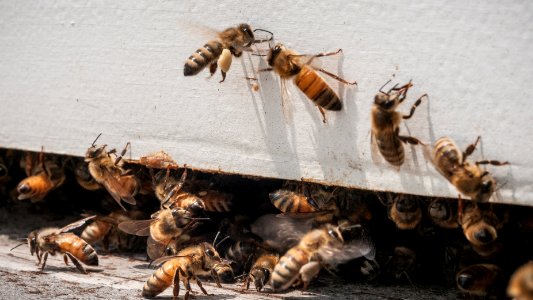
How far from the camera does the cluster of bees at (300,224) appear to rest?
2975 mm

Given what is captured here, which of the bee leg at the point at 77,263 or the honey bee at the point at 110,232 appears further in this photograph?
the honey bee at the point at 110,232

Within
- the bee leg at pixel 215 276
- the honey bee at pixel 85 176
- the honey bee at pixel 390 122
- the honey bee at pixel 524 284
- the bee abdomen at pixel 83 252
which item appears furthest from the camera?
the honey bee at pixel 85 176

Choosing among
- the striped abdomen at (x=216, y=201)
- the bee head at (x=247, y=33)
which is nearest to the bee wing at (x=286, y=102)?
the bee head at (x=247, y=33)

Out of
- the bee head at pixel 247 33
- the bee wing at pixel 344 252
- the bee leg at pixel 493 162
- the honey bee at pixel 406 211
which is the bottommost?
the bee wing at pixel 344 252

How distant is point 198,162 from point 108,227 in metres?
0.93

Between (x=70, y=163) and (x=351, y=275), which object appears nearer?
(x=351, y=275)

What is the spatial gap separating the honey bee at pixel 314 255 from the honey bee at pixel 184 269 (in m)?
0.46

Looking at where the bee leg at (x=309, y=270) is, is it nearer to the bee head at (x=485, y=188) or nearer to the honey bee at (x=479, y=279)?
the honey bee at (x=479, y=279)

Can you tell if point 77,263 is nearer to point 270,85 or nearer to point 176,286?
point 176,286

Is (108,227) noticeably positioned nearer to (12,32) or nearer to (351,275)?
(12,32)

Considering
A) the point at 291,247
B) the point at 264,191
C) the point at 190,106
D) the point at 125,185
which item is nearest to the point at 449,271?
the point at 291,247

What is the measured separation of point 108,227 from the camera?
4184 millimetres

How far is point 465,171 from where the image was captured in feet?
9.21

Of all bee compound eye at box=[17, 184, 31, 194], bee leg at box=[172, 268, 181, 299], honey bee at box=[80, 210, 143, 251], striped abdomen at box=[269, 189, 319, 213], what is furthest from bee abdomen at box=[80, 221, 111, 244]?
striped abdomen at box=[269, 189, 319, 213]
